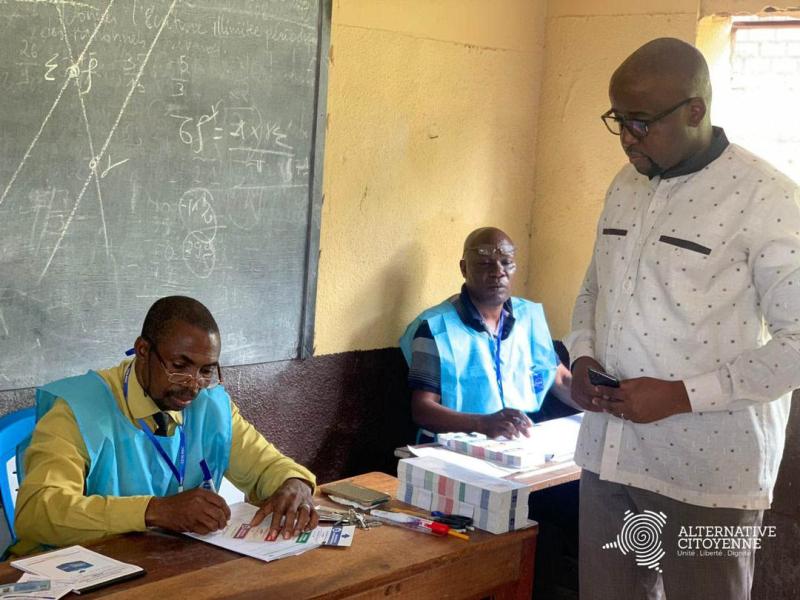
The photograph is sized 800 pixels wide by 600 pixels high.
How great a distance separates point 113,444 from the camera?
2.70 metres

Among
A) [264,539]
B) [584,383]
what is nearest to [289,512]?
[264,539]

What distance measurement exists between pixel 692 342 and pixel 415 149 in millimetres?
2284

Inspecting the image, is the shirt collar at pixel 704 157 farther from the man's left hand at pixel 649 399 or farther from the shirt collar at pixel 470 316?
the shirt collar at pixel 470 316

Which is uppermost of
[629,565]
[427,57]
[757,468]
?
[427,57]

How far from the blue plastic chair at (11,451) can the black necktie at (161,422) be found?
44 centimetres

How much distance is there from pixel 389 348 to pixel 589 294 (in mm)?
1775

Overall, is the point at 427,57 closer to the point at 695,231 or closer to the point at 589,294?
the point at 589,294

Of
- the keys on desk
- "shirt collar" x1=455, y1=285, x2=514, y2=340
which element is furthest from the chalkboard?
the keys on desk

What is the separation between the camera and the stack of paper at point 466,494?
Result: 2.71 meters

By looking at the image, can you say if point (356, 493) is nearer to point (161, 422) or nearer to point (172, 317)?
point (161, 422)

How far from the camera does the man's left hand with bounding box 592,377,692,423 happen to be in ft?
8.48

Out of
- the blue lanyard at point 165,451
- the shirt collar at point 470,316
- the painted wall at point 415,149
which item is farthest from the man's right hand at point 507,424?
the blue lanyard at point 165,451

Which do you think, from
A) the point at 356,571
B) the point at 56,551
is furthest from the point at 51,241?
the point at 356,571

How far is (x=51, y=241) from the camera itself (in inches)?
132
